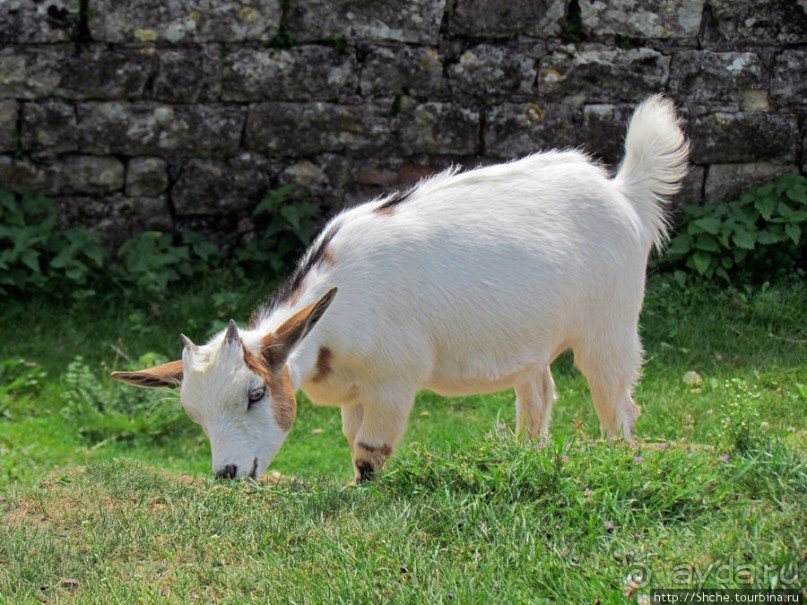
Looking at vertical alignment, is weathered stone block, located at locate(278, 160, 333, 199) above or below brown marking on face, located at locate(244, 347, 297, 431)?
below

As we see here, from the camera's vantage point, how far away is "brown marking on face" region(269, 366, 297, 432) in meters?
4.51

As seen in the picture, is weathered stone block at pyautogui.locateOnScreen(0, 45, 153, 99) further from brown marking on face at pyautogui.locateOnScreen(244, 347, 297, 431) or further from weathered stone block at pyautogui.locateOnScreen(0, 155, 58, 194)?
brown marking on face at pyautogui.locateOnScreen(244, 347, 297, 431)

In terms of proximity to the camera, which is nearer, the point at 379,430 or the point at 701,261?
the point at 379,430

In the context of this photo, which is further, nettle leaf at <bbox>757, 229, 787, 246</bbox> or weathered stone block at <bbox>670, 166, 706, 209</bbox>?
→ weathered stone block at <bbox>670, 166, 706, 209</bbox>

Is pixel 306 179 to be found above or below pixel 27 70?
below

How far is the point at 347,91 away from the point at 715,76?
2839mm

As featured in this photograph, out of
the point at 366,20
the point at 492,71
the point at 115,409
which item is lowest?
the point at 115,409

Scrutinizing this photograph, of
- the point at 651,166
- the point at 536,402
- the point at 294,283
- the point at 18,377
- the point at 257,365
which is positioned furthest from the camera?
the point at 18,377

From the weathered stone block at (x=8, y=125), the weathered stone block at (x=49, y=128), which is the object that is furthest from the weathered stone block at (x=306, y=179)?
the weathered stone block at (x=8, y=125)

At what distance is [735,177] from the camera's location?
796 cm

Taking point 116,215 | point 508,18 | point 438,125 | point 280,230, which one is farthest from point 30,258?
point 508,18

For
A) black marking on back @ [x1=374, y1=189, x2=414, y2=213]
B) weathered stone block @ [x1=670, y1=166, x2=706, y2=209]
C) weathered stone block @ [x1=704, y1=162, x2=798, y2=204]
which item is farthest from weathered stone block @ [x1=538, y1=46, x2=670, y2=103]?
black marking on back @ [x1=374, y1=189, x2=414, y2=213]

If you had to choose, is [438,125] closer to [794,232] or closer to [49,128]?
[794,232]

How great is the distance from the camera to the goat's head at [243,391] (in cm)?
435
